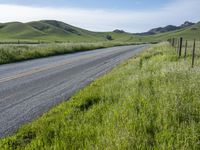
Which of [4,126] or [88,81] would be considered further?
[88,81]

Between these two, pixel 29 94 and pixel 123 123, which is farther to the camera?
pixel 29 94

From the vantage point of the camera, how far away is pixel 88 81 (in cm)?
1288

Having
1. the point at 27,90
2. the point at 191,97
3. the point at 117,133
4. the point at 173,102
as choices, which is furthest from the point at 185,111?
the point at 27,90

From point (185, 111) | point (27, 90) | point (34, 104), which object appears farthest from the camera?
point (27, 90)

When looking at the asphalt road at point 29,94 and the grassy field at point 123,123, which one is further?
the asphalt road at point 29,94

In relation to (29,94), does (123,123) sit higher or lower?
higher

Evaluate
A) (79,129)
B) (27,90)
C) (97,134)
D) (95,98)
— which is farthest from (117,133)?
(27,90)

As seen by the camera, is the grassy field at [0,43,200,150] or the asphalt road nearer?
the grassy field at [0,43,200,150]

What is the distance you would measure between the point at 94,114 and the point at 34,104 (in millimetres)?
2392

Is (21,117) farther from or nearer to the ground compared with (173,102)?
nearer to the ground

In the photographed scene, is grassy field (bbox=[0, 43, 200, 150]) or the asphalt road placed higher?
grassy field (bbox=[0, 43, 200, 150])

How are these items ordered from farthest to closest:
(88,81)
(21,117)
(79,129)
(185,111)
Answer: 1. (88,81)
2. (21,117)
3. (185,111)
4. (79,129)

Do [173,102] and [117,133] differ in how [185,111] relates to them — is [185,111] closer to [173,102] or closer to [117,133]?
[173,102]

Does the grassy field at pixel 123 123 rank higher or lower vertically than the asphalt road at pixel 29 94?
higher
